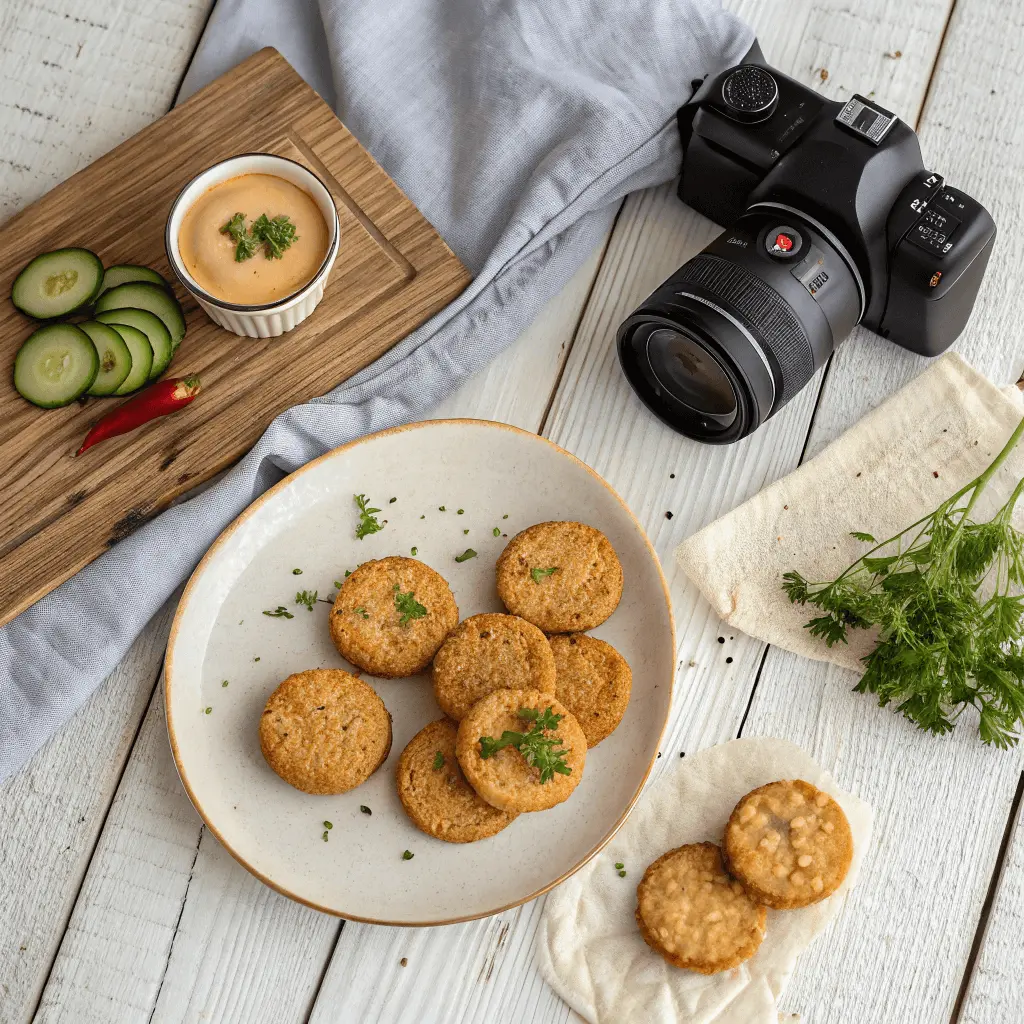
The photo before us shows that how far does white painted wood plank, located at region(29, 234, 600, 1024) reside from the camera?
78.2 inches

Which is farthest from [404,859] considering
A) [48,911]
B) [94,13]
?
[94,13]

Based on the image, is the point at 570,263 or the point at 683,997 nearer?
the point at 683,997

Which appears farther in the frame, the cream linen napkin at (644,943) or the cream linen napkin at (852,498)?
the cream linen napkin at (852,498)

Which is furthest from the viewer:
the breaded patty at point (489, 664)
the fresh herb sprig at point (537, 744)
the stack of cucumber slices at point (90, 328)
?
the stack of cucumber slices at point (90, 328)

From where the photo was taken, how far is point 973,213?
1.92m

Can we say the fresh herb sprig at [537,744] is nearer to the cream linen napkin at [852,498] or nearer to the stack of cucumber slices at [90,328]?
the cream linen napkin at [852,498]

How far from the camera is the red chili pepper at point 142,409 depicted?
202cm

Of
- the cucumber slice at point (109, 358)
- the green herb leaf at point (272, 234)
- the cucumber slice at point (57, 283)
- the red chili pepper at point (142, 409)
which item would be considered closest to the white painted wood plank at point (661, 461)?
the green herb leaf at point (272, 234)

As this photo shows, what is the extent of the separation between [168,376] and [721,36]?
4.36 feet

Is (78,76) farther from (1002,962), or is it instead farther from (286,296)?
(1002,962)

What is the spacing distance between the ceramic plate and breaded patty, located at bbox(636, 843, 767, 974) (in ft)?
0.52

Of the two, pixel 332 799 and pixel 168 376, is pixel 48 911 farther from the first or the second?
pixel 168 376

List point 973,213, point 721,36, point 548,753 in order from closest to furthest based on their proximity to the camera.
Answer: point 548,753 → point 973,213 → point 721,36

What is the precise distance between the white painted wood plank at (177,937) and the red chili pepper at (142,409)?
2.22 ft
